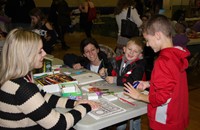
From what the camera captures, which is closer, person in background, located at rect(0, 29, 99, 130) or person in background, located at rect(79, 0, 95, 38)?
person in background, located at rect(0, 29, 99, 130)

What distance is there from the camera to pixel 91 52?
2.75m

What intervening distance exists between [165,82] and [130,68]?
0.72m

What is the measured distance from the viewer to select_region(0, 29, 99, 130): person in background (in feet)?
4.58

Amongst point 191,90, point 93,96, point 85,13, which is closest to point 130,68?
point 93,96

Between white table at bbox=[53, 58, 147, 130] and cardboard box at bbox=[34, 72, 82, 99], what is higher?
cardboard box at bbox=[34, 72, 82, 99]

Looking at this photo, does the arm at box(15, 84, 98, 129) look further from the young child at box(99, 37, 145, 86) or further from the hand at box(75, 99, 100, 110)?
the young child at box(99, 37, 145, 86)

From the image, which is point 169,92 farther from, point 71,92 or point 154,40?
point 71,92

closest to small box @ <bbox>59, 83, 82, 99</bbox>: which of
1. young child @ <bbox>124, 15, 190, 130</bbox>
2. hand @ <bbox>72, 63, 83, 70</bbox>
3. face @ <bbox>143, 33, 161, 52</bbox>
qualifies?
young child @ <bbox>124, 15, 190, 130</bbox>

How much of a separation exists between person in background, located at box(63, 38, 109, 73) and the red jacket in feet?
3.68

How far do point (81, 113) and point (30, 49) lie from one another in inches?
19.6

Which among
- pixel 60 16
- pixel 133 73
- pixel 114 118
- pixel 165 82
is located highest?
pixel 60 16

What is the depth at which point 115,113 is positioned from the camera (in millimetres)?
1625

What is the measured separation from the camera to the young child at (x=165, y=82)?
154cm

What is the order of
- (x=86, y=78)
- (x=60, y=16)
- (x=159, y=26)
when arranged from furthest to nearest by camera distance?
(x=60, y=16), (x=86, y=78), (x=159, y=26)
